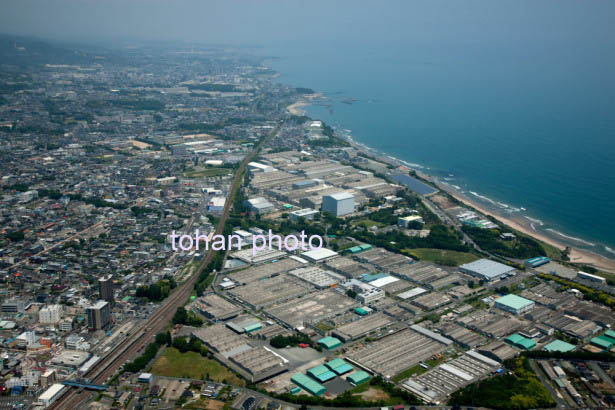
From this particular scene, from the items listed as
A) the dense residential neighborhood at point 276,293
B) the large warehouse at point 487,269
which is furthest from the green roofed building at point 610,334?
the large warehouse at point 487,269

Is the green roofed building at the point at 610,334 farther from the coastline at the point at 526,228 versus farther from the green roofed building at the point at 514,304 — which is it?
the coastline at the point at 526,228

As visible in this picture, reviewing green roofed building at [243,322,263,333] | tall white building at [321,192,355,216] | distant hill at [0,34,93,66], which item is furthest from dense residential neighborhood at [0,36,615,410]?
distant hill at [0,34,93,66]

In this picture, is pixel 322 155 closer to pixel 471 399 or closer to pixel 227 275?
pixel 227 275

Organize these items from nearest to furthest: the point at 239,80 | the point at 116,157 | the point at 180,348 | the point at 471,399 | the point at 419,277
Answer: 1. the point at 471,399
2. the point at 180,348
3. the point at 419,277
4. the point at 116,157
5. the point at 239,80

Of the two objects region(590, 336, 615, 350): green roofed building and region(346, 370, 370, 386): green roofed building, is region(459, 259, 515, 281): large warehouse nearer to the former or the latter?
region(590, 336, 615, 350): green roofed building

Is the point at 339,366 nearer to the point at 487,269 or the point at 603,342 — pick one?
the point at 603,342

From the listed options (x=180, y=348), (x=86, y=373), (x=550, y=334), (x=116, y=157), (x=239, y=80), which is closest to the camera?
(x=86, y=373)

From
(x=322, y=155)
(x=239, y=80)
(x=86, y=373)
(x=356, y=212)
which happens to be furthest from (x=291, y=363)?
(x=239, y=80)
